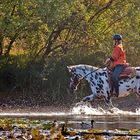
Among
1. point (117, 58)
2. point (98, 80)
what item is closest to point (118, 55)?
point (117, 58)

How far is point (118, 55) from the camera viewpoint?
22.4 m

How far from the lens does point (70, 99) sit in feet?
97.9

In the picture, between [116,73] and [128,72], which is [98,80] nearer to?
[116,73]

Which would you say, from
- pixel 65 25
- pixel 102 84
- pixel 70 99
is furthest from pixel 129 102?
pixel 102 84

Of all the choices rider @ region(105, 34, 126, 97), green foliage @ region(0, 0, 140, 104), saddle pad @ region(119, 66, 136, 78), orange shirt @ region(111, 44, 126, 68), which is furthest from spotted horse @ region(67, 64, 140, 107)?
green foliage @ region(0, 0, 140, 104)

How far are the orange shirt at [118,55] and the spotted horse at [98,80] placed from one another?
2.09 ft

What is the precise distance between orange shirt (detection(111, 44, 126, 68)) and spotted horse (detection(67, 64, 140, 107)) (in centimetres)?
64

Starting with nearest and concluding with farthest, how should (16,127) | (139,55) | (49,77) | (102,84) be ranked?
(16,127)
(102,84)
(49,77)
(139,55)

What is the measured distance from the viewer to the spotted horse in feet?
75.9

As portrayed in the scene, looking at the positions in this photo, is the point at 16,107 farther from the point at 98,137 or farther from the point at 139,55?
the point at 98,137

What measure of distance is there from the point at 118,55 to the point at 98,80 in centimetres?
136

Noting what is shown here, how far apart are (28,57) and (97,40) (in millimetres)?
3385

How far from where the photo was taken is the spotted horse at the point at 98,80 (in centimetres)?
2314

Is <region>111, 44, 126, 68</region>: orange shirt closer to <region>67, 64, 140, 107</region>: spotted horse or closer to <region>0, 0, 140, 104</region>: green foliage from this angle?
<region>67, 64, 140, 107</region>: spotted horse
